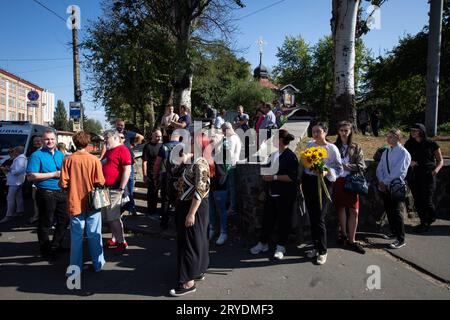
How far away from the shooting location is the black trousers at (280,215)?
4.98 meters

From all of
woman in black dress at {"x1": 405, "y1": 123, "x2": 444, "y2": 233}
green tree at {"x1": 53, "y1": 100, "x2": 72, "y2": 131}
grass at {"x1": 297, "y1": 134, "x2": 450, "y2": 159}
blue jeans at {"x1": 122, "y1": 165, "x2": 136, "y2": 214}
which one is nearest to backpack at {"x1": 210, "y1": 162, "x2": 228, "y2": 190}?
blue jeans at {"x1": 122, "y1": 165, "x2": 136, "y2": 214}

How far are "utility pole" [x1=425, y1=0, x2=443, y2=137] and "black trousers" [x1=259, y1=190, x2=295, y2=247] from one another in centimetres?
797

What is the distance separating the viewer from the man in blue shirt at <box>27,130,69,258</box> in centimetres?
521

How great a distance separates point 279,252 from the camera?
→ 195 inches

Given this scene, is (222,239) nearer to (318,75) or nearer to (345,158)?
(345,158)

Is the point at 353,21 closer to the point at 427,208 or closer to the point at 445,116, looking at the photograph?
the point at 427,208

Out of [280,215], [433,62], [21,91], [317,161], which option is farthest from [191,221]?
[21,91]

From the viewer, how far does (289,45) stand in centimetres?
5328

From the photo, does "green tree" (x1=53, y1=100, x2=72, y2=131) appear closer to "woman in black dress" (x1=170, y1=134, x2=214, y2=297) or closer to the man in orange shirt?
the man in orange shirt

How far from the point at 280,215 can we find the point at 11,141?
31.5 feet

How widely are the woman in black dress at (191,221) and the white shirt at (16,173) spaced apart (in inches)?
228

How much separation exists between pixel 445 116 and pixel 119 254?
99.6ft
